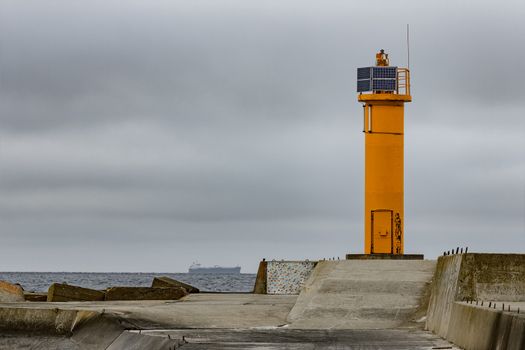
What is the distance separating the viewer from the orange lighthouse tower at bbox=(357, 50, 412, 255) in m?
26.0

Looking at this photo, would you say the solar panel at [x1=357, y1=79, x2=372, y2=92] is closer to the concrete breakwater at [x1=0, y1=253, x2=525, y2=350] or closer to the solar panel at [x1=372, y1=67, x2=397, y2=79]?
the solar panel at [x1=372, y1=67, x2=397, y2=79]

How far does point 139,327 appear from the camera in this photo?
43.2 ft

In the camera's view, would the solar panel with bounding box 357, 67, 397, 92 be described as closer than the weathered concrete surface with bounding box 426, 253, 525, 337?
No

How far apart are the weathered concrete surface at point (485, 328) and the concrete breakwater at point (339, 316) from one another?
0.01 m

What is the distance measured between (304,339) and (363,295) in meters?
3.64

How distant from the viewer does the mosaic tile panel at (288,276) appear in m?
21.3

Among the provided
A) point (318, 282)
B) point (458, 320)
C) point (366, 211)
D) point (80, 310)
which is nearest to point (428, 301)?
point (318, 282)

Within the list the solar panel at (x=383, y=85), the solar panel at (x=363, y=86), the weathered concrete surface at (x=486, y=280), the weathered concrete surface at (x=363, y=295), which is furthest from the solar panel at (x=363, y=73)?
the weathered concrete surface at (x=486, y=280)

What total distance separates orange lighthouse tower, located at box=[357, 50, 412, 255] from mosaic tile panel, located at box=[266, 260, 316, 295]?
5026 mm

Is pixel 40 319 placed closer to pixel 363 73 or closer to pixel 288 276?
pixel 288 276

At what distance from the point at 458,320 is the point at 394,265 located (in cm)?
577

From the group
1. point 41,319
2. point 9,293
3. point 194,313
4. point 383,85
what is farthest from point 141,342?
point 383,85

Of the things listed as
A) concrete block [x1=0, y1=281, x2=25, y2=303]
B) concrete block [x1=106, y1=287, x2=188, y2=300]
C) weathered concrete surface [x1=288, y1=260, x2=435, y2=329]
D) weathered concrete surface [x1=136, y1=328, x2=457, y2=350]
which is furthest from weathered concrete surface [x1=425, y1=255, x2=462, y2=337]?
concrete block [x1=0, y1=281, x2=25, y2=303]

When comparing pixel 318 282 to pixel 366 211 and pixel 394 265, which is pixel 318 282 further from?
pixel 366 211
